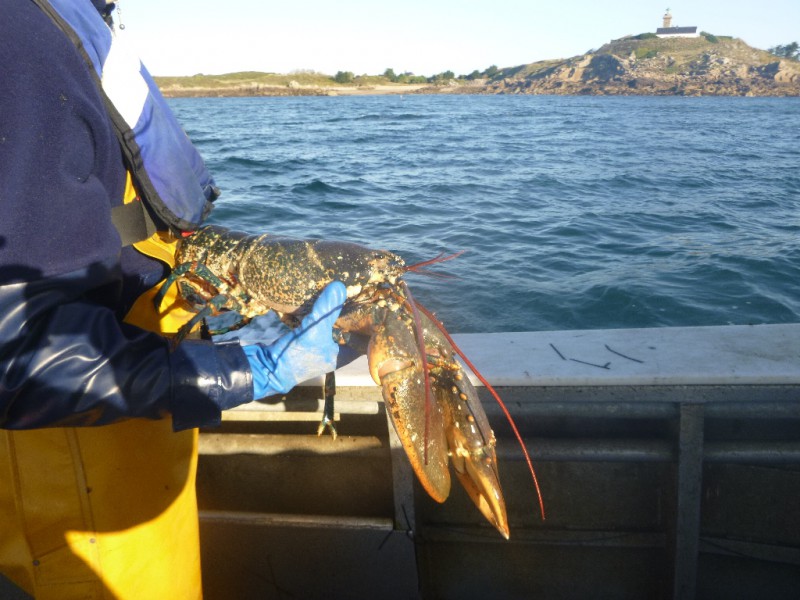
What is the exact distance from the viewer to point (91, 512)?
1729 millimetres

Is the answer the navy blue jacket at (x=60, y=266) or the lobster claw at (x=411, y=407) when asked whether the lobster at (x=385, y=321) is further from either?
the navy blue jacket at (x=60, y=266)

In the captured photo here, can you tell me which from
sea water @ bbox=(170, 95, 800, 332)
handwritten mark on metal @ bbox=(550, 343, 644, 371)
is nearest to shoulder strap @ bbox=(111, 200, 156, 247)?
handwritten mark on metal @ bbox=(550, 343, 644, 371)

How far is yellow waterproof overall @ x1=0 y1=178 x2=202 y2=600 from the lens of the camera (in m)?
1.69

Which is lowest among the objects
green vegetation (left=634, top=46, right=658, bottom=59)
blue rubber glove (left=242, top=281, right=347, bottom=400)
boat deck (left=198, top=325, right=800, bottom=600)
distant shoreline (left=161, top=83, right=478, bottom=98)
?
boat deck (left=198, top=325, right=800, bottom=600)

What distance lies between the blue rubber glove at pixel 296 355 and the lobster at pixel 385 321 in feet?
0.55

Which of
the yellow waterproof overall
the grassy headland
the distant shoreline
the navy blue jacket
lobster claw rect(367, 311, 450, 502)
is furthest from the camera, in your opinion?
the distant shoreline

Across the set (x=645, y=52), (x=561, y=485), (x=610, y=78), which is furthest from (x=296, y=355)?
(x=645, y=52)

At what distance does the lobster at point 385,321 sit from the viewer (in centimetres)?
198

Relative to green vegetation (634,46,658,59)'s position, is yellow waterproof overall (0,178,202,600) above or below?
below

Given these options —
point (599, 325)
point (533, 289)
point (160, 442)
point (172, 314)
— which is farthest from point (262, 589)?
point (533, 289)

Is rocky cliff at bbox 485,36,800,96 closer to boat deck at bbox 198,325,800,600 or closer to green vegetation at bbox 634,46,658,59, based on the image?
green vegetation at bbox 634,46,658,59

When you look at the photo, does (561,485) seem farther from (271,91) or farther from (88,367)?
(271,91)

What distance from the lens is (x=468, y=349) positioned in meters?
2.54

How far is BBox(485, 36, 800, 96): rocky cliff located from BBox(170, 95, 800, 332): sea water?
163ft
